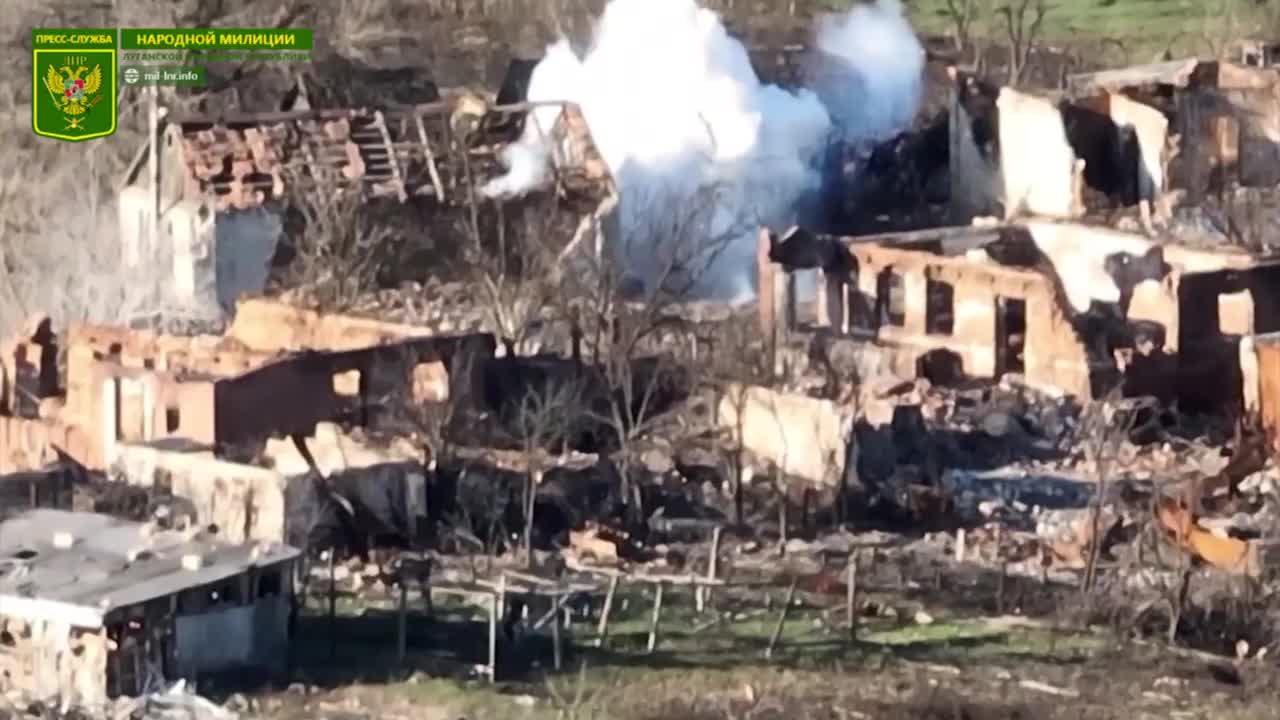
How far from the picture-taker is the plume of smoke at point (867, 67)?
37.6ft

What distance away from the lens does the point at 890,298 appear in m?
10.9

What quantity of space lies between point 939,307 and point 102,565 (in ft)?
10.8

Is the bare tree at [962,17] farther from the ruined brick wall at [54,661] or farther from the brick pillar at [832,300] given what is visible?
the ruined brick wall at [54,661]

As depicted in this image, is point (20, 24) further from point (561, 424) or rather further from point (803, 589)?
point (803, 589)

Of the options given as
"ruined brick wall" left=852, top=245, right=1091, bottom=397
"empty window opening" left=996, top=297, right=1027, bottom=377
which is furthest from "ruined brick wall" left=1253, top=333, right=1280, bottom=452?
"empty window opening" left=996, top=297, right=1027, bottom=377

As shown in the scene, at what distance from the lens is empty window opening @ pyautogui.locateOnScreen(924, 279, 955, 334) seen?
10711 millimetres

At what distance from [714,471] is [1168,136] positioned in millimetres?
3210

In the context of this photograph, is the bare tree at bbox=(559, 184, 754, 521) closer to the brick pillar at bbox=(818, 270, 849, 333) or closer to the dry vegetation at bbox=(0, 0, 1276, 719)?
the dry vegetation at bbox=(0, 0, 1276, 719)

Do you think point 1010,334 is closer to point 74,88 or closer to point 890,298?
point 890,298

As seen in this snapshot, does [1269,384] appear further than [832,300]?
No

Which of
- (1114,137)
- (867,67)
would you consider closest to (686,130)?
(867,67)

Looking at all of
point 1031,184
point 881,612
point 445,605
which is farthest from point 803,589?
point 1031,184

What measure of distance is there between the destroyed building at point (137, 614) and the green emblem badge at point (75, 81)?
1692mm

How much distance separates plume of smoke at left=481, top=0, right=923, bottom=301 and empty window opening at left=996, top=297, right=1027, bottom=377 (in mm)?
742
